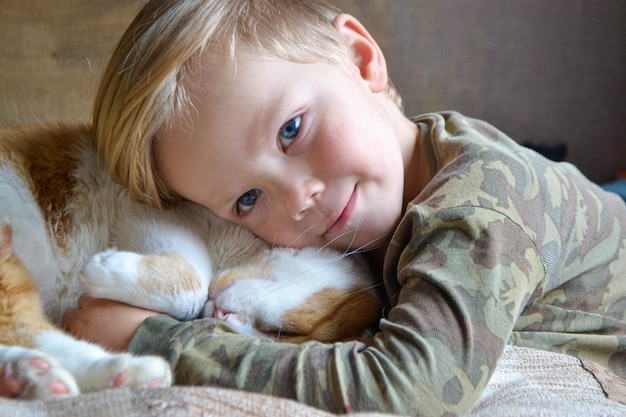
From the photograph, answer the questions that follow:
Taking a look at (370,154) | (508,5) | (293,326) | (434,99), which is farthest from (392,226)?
(508,5)

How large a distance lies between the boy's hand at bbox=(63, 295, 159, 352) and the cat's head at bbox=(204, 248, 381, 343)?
116 millimetres

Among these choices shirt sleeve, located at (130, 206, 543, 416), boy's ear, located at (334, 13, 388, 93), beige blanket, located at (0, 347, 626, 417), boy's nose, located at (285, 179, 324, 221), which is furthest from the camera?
boy's ear, located at (334, 13, 388, 93)

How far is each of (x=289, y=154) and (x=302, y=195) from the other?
73mm

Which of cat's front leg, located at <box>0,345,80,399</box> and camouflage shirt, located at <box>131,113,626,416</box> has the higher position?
cat's front leg, located at <box>0,345,80,399</box>

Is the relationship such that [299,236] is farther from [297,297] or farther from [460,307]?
[460,307]

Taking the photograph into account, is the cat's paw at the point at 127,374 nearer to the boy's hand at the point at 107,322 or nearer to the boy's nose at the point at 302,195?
the boy's hand at the point at 107,322

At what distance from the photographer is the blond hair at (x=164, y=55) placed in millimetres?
1074

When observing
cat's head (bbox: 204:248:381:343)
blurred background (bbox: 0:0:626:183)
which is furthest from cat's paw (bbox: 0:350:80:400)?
blurred background (bbox: 0:0:626:183)

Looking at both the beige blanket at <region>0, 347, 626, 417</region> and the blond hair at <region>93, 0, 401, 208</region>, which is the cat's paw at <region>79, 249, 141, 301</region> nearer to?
the blond hair at <region>93, 0, 401, 208</region>

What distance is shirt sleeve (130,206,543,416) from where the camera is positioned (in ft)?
2.77

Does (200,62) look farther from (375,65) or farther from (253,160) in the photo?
(375,65)

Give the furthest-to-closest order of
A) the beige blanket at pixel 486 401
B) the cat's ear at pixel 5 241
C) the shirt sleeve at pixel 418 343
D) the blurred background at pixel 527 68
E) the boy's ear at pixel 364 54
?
1. the blurred background at pixel 527 68
2. the boy's ear at pixel 364 54
3. the cat's ear at pixel 5 241
4. the shirt sleeve at pixel 418 343
5. the beige blanket at pixel 486 401

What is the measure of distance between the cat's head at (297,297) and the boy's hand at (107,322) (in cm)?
12

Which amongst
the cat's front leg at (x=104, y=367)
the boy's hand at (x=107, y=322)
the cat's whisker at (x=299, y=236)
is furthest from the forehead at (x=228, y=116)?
the cat's front leg at (x=104, y=367)
